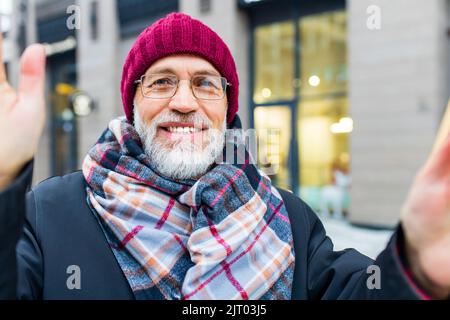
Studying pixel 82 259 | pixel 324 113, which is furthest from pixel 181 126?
pixel 324 113

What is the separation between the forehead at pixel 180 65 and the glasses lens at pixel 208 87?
0.03 metres

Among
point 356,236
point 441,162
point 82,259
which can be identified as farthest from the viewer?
point 356,236

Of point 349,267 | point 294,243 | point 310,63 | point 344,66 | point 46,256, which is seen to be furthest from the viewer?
point 310,63

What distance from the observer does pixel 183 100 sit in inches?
61.1

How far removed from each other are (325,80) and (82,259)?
23.0 feet

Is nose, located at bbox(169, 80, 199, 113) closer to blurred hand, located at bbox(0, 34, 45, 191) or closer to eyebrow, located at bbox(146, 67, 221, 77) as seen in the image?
eyebrow, located at bbox(146, 67, 221, 77)

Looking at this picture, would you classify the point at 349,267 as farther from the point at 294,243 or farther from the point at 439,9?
the point at 439,9

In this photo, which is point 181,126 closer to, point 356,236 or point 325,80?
point 356,236

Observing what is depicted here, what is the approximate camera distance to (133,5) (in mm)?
9297

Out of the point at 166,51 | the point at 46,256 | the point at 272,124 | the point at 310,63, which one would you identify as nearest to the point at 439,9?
the point at 310,63

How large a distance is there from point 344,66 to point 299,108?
111 cm

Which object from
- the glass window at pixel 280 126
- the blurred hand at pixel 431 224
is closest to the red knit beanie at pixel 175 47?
the blurred hand at pixel 431 224

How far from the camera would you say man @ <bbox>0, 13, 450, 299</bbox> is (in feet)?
3.18

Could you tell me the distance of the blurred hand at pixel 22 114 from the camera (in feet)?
3.07
